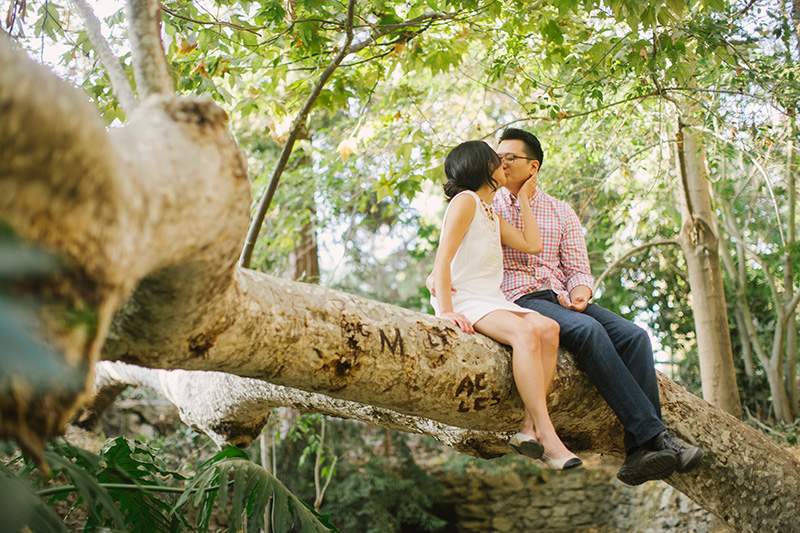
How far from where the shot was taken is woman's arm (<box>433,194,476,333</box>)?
2154mm

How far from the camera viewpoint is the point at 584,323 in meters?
2.19

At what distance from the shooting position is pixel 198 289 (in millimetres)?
1195

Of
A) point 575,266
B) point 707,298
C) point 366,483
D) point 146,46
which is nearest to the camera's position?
point 146,46

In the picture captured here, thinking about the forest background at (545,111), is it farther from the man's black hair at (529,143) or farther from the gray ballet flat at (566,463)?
the gray ballet flat at (566,463)

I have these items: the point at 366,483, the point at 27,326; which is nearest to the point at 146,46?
the point at 27,326

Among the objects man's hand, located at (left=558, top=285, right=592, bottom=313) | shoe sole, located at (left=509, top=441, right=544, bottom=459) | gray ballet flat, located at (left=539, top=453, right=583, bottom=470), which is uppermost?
man's hand, located at (left=558, top=285, right=592, bottom=313)

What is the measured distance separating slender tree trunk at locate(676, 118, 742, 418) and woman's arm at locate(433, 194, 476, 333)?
2263mm

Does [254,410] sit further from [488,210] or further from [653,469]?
[653,469]

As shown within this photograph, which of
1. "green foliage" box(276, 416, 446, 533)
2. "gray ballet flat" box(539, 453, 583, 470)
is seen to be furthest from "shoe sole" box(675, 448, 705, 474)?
"green foliage" box(276, 416, 446, 533)

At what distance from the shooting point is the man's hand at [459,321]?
2.06m

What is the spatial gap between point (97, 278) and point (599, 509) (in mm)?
6625

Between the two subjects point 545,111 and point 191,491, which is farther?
point 545,111

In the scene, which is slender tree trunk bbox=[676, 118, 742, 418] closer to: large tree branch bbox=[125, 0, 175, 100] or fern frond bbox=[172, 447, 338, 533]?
fern frond bbox=[172, 447, 338, 533]

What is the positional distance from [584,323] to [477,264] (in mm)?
465
